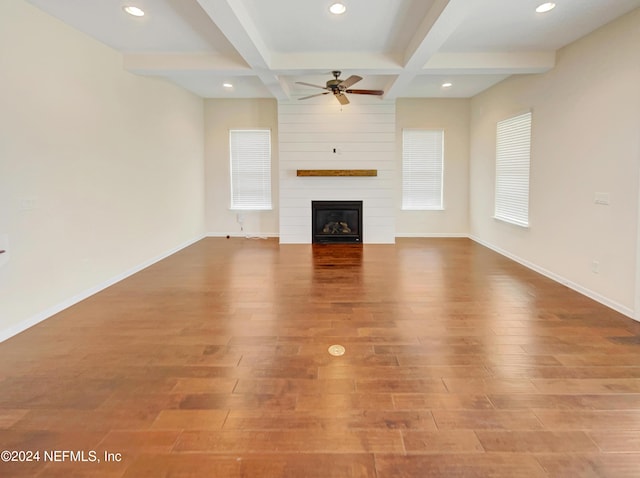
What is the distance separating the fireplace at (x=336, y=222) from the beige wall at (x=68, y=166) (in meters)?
2.86

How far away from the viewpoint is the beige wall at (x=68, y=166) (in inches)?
128

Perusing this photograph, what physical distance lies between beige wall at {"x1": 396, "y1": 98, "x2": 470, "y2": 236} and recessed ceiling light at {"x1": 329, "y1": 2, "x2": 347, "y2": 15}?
444 cm

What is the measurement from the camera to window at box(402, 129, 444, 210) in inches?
314

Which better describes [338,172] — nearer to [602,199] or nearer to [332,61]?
[332,61]

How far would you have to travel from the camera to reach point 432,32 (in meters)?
3.75

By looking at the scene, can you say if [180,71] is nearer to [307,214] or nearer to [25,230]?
[25,230]

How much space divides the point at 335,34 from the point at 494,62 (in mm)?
2142

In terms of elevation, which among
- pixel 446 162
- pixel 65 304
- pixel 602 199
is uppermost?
pixel 446 162

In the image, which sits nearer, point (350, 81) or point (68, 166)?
point (68, 166)

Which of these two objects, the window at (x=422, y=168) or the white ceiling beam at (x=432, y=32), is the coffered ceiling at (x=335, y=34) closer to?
the white ceiling beam at (x=432, y=32)

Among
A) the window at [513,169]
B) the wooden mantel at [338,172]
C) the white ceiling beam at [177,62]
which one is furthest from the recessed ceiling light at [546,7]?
the wooden mantel at [338,172]

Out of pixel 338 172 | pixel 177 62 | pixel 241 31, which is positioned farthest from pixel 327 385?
pixel 338 172

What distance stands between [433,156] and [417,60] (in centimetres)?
356

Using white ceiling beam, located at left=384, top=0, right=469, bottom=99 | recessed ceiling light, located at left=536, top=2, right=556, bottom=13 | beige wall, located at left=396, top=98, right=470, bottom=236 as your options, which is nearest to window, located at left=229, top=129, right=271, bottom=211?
beige wall, located at left=396, top=98, right=470, bottom=236
